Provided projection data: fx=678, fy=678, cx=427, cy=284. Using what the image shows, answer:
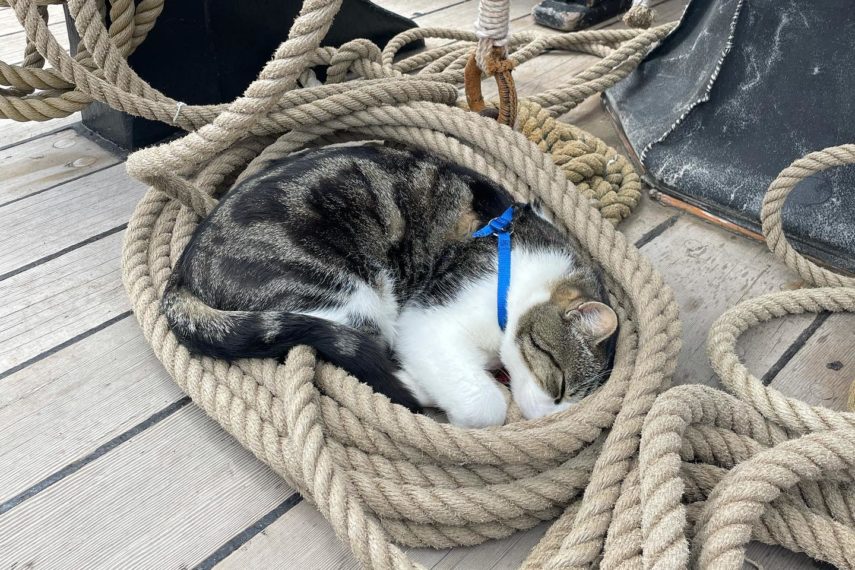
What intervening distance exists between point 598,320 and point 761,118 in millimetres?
985

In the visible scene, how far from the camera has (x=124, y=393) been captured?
140cm

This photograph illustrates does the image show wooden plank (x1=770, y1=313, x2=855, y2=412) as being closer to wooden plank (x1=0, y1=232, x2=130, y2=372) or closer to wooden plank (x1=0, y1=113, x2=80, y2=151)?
wooden plank (x1=0, y1=232, x2=130, y2=372)

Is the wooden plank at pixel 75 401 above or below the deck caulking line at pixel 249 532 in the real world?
below

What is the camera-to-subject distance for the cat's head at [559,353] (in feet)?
4.72

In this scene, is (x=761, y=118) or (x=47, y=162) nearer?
(x=761, y=118)

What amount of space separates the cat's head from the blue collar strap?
0.18 feet

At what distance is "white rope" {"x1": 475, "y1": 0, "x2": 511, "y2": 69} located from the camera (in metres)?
1.64

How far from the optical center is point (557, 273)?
1644mm

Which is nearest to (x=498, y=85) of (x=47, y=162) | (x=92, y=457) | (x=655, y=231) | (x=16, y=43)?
(x=655, y=231)

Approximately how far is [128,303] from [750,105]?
5.88 feet

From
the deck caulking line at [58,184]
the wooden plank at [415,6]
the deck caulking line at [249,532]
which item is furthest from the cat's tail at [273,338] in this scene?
the wooden plank at [415,6]

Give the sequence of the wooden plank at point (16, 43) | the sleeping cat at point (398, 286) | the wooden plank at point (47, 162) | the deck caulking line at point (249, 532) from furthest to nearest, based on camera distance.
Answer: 1. the wooden plank at point (16, 43)
2. the wooden plank at point (47, 162)
3. the sleeping cat at point (398, 286)
4. the deck caulking line at point (249, 532)

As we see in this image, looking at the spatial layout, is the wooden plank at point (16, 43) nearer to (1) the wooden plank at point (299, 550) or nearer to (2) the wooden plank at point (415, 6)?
(2) the wooden plank at point (415, 6)

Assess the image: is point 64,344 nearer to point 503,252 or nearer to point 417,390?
point 417,390
